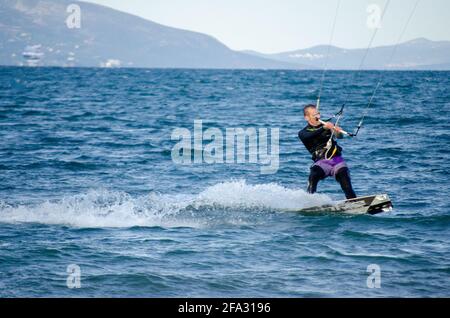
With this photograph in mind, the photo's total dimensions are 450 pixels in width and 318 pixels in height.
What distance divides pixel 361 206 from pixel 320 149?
1466 millimetres

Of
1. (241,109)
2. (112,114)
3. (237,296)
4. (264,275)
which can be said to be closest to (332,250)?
(264,275)

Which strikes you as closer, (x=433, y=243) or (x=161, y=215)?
(x=433, y=243)

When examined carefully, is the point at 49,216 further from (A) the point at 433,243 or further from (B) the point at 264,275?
(A) the point at 433,243

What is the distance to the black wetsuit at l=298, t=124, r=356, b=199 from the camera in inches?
518

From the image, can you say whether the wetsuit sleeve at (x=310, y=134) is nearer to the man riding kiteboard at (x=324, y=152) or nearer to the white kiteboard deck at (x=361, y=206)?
the man riding kiteboard at (x=324, y=152)

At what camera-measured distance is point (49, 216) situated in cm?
1360

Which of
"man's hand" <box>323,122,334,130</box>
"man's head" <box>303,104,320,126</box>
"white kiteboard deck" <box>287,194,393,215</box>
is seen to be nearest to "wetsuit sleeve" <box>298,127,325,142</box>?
"man's head" <box>303,104,320,126</box>

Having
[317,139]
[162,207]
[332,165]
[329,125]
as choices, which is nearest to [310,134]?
[317,139]

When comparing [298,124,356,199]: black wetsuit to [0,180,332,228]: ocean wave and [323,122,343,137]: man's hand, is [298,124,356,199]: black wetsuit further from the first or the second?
[0,180,332,228]: ocean wave

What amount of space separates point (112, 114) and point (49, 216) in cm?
2688

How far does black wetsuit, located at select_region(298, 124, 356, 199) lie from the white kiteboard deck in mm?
207
